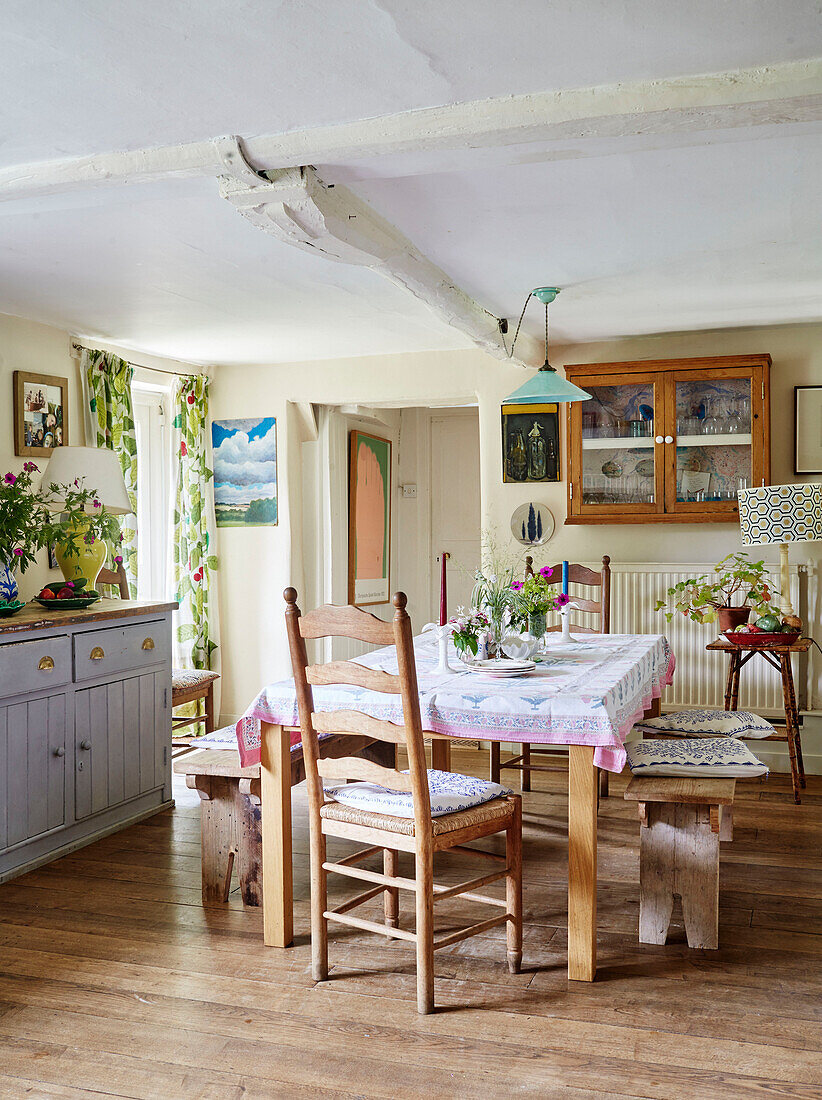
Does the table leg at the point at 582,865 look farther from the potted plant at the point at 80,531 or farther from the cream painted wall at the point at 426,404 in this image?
the cream painted wall at the point at 426,404

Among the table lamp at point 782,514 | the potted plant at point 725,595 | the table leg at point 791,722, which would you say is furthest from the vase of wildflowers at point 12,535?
the table leg at point 791,722

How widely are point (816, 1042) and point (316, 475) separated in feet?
14.7

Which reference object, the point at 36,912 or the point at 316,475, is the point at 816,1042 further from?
the point at 316,475

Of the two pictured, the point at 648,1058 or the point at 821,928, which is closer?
the point at 648,1058

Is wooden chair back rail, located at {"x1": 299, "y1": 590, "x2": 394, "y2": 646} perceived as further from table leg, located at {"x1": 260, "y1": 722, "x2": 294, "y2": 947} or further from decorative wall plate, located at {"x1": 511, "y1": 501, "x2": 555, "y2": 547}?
decorative wall plate, located at {"x1": 511, "y1": 501, "x2": 555, "y2": 547}

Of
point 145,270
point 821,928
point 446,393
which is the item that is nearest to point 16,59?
point 145,270

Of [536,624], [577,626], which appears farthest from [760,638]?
[536,624]

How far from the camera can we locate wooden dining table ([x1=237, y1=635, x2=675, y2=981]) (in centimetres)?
259

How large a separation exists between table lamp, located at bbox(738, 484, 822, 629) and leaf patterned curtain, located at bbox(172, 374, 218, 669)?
308cm

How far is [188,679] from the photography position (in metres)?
4.96

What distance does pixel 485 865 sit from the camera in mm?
3650

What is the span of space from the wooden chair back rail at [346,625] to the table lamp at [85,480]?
203 centimetres

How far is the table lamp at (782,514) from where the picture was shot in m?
4.51

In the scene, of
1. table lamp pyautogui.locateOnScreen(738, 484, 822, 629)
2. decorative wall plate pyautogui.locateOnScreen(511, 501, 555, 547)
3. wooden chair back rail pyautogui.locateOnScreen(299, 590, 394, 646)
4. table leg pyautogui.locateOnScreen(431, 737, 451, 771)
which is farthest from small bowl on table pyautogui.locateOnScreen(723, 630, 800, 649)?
wooden chair back rail pyautogui.locateOnScreen(299, 590, 394, 646)
